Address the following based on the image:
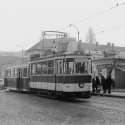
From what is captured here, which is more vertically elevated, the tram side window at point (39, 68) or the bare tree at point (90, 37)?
the bare tree at point (90, 37)

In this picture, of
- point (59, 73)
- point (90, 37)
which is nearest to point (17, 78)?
point (59, 73)

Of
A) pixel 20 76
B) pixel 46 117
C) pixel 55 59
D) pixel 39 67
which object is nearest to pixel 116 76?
pixel 20 76

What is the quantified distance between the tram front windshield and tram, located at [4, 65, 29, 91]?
9001 millimetres

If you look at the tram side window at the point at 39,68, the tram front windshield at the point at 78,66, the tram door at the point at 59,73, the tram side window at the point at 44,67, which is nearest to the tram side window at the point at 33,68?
the tram side window at the point at 39,68

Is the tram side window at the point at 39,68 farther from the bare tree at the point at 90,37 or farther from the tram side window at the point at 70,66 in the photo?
the bare tree at the point at 90,37

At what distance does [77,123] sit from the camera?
38.3ft

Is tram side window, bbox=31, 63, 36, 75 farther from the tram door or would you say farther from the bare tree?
the bare tree

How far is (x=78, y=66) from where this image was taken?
2141 centimetres

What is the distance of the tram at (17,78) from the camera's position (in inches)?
1207

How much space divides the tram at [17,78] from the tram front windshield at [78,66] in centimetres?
900

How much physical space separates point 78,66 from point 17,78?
42.9ft

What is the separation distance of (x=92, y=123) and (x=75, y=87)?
9.46 metres

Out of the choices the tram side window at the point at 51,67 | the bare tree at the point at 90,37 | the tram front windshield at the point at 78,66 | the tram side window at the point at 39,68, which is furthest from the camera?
the bare tree at the point at 90,37

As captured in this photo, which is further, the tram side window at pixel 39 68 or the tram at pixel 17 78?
the tram at pixel 17 78
